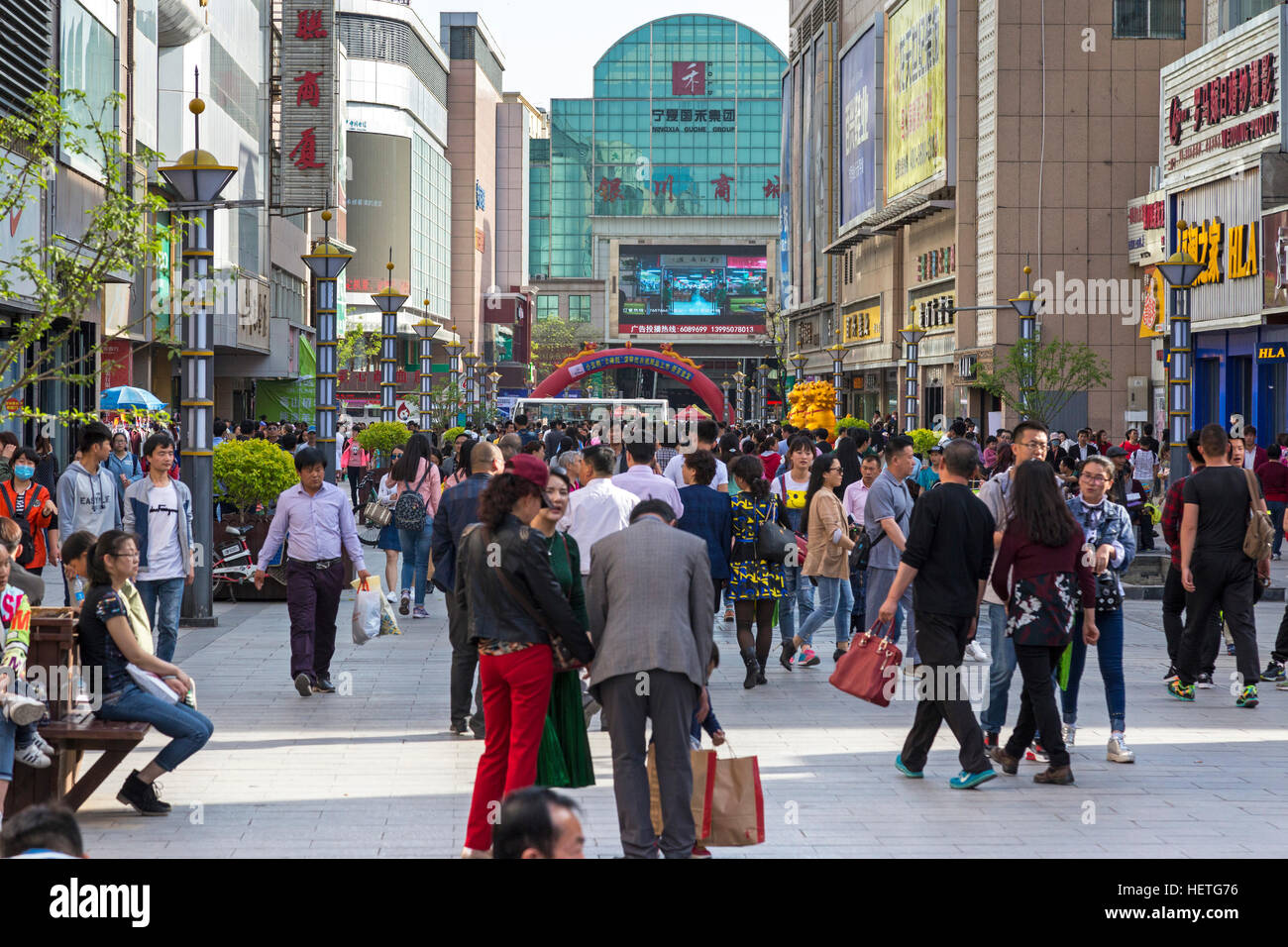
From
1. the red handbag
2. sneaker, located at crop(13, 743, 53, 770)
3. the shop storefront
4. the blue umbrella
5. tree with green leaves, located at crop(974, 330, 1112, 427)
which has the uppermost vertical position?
the shop storefront

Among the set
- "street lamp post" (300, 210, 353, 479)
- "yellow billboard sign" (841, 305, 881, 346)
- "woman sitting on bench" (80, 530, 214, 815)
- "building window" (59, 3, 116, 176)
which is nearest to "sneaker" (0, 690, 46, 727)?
"woman sitting on bench" (80, 530, 214, 815)

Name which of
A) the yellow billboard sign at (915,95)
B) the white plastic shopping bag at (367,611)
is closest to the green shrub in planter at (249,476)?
the white plastic shopping bag at (367,611)

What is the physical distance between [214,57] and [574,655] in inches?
1537

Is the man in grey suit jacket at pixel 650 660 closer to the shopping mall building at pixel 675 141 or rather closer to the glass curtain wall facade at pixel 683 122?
the shopping mall building at pixel 675 141

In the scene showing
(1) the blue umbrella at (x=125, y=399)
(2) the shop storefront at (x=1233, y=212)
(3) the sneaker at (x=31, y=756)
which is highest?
(2) the shop storefront at (x=1233, y=212)

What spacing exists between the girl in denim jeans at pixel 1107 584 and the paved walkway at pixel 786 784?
0.26m

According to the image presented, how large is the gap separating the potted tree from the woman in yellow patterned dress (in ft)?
23.6

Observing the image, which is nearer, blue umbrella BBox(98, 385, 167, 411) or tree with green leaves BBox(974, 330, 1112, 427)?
blue umbrella BBox(98, 385, 167, 411)

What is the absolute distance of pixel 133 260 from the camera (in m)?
12.7

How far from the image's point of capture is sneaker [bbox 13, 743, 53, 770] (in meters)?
6.99

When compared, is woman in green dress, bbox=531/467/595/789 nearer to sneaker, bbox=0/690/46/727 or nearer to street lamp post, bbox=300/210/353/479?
sneaker, bbox=0/690/46/727

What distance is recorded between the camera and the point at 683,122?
502 feet

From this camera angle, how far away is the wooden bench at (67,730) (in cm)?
742

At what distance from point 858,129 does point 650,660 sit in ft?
215
